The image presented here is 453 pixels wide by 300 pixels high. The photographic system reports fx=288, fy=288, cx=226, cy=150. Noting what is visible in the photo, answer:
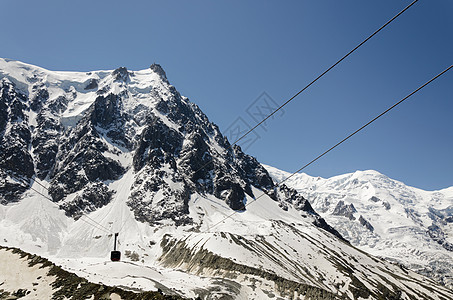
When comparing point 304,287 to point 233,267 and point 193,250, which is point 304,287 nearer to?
point 233,267

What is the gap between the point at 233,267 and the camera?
139 m

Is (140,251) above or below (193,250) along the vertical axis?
below

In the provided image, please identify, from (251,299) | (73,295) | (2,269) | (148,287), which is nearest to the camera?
(73,295)

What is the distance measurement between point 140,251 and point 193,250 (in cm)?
4908

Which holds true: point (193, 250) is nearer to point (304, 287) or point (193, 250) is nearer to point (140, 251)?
point (140, 251)

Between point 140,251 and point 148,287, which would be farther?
point 140,251

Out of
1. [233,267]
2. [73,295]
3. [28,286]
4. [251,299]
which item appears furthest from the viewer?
[233,267]

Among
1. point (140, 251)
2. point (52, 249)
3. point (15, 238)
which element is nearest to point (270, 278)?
point (140, 251)

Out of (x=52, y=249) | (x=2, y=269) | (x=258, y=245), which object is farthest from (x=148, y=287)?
(x=52, y=249)

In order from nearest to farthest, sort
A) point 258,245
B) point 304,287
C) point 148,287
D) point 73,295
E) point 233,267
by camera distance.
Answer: point 73,295 < point 148,287 < point 304,287 < point 233,267 < point 258,245

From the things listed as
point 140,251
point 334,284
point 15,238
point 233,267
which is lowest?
point 15,238

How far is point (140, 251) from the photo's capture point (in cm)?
19638

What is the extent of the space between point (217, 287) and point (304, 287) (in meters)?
50.1

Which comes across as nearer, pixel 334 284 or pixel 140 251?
pixel 334 284
